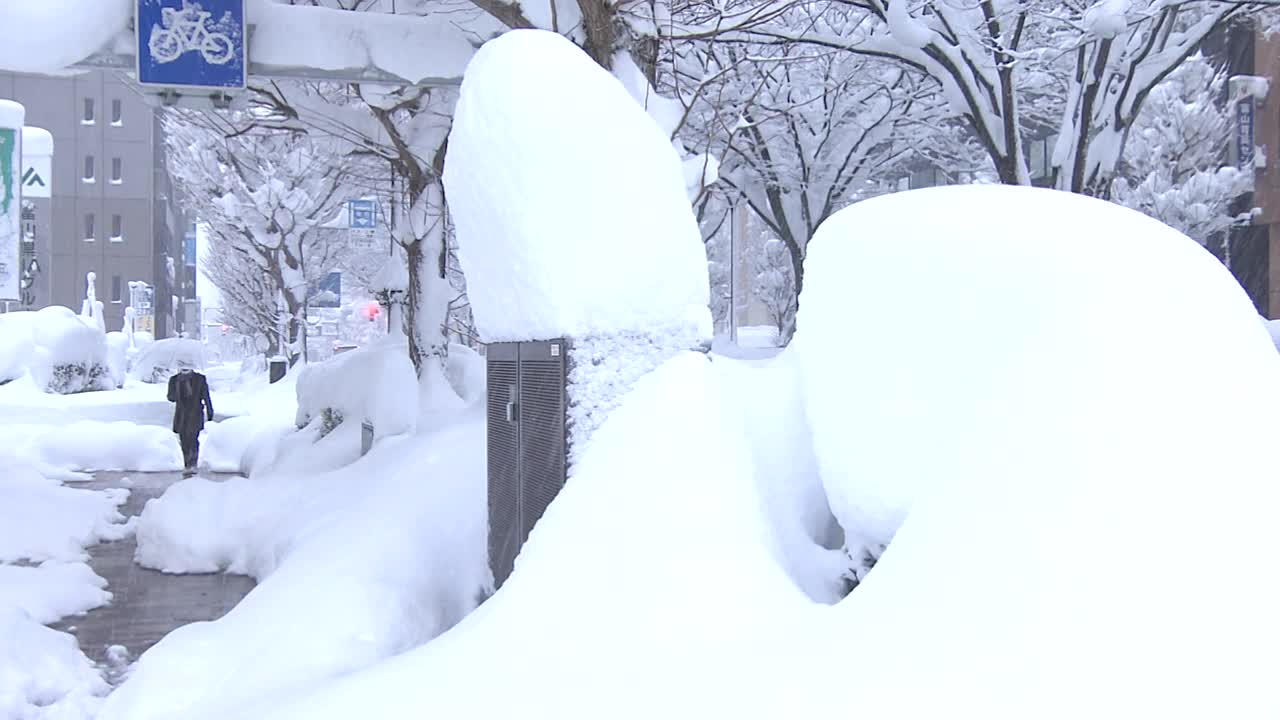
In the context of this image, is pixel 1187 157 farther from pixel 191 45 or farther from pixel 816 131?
pixel 191 45

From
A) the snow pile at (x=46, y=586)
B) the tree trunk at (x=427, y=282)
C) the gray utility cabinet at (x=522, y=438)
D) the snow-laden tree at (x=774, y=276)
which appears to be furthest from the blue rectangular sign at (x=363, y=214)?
the snow-laden tree at (x=774, y=276)

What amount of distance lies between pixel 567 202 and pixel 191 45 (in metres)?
5.44

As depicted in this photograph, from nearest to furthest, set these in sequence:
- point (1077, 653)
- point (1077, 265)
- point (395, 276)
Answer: point (1077, 653)
point (1077, 265)
point (395, 276)

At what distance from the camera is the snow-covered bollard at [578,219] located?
202 inches

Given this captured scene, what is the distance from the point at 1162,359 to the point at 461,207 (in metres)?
3.40

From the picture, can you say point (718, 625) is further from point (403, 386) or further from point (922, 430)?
point (403, 386)

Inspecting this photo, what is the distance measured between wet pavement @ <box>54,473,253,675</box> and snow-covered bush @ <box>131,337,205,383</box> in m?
25.4

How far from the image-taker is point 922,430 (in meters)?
4.00

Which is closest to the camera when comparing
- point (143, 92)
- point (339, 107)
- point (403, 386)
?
point (143, 92)

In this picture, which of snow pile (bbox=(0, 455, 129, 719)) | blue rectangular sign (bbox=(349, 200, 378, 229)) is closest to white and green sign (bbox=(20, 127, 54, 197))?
blue rectangular sign (bbox=(349, 200, 378, 229))

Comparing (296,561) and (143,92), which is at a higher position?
(143,92)

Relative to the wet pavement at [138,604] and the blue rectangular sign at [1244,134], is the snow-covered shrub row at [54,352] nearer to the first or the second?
the wet pavement at [138,604]


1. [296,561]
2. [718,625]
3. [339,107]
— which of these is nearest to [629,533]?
[718,625]

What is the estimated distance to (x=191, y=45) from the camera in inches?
358
